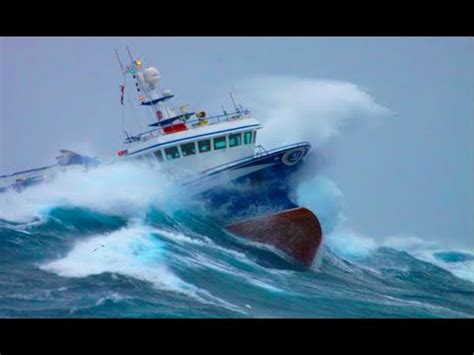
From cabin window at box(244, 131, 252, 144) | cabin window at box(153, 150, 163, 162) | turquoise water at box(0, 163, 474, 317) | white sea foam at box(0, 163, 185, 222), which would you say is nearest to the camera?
turquoise water at box(0, 163, 474, 317)

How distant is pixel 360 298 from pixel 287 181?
2661 mm

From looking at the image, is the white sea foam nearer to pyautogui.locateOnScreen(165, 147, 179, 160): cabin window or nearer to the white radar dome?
pyautogui.locateOnScreen(165, 147, 179, 160): cabin window

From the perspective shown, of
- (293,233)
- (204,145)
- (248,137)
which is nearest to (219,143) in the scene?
(204,145)

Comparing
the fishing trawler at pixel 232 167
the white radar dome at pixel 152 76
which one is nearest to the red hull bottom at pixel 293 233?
the fishing trawler at pixel 232 167

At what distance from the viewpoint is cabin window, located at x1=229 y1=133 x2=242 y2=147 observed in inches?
565

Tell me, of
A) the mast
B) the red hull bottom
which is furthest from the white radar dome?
the red hull bottom

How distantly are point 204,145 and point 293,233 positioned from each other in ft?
7.28

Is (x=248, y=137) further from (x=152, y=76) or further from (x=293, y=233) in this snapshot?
(x=152, y=76)

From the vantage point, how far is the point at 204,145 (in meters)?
14.3

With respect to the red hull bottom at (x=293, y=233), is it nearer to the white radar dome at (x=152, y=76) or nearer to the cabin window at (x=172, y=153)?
the cabin window at (x=172, y=153)

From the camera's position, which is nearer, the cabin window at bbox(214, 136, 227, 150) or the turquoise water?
the turquoise water
